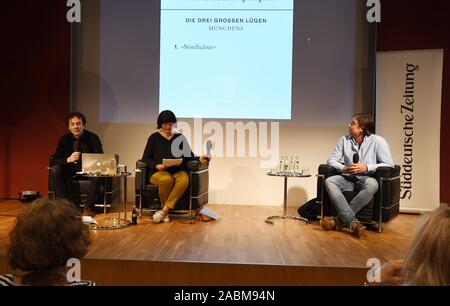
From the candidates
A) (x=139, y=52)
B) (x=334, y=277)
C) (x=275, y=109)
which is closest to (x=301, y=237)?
(x=334, y=277)

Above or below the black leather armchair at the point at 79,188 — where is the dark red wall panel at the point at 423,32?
above

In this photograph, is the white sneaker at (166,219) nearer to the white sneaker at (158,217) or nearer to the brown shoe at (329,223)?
the white sneaker at (158,217)

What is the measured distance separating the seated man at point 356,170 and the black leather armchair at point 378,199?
0.21 ft

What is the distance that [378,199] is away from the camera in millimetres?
3947

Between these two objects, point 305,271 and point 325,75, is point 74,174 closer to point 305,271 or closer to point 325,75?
point 305,271

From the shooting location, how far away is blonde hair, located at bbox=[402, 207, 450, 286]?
1.01m

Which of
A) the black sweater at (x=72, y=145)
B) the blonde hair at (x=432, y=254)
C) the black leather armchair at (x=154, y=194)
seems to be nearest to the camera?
the blonde hair at (x=432, y=254)

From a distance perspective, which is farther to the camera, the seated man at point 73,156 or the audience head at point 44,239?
the seated man at point 73,156

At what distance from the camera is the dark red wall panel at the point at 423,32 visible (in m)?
4.89

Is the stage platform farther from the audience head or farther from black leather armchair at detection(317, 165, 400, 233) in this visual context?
the audience head

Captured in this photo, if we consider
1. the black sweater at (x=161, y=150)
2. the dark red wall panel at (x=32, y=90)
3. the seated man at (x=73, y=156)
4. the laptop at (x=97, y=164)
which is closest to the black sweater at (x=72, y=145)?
the seated man at (x=73, y=156)

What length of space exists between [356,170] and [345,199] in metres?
0.29

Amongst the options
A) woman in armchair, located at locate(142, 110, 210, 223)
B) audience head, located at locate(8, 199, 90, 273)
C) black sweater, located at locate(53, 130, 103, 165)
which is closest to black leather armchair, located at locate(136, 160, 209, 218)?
woman in armchair, located at locate(142, 110, 210, 223)

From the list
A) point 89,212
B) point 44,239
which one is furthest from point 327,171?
point 44,239
